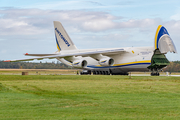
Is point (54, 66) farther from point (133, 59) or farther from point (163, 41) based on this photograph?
point (163, 41)

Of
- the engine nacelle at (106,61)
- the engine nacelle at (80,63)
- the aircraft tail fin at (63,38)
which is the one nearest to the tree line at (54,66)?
the aircraft tail fin at (63,38)

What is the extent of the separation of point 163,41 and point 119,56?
7.93m

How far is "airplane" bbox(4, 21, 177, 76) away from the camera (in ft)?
102

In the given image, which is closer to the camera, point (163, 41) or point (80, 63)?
point (163, 41)

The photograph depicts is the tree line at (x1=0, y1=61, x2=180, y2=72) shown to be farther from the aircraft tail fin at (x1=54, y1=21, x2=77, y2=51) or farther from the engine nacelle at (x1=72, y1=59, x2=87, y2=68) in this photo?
the engine nacelle at (x1=72, y1=59, x2=87, y2=68)

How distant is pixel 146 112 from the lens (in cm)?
818

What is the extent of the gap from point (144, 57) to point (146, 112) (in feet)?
84.5

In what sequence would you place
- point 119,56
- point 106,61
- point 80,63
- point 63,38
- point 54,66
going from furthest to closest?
point 54,66 → point 63,38 → point 80,63 → point 119,56 → point 106,61

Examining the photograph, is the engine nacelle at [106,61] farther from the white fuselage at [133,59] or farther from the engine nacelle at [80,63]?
the engine nacelle at [80,63]

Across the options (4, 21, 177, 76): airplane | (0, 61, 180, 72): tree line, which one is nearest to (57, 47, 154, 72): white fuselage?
(4, 21, 177, 76): airplane

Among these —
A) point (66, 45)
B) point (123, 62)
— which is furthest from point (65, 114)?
point (66, 45)

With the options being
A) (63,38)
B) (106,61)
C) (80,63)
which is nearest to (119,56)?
(106,61)

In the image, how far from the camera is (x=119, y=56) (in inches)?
1470

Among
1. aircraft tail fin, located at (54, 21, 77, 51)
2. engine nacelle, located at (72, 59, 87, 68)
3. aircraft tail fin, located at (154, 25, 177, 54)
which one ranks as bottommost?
engine nacelle, located at (72, 59, 87, 68)
